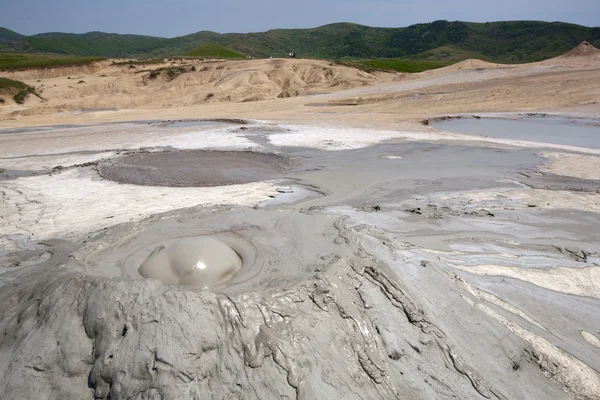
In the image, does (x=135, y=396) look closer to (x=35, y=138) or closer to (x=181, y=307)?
(x=181, y=307)

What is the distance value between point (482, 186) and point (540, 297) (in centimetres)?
371

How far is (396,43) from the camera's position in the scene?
333ft

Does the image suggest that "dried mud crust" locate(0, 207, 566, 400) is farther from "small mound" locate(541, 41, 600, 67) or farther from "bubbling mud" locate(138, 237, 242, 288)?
"small mound" locate(541, 41, 600, 67)

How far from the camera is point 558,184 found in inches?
312

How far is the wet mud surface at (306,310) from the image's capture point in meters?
2.88

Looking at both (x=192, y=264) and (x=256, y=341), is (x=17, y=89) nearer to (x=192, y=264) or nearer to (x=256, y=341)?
(x=192, y=264)

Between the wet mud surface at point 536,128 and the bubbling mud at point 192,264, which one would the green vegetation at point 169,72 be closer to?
the wet mud surface at point 536,128

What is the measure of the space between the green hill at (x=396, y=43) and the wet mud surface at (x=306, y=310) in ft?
254

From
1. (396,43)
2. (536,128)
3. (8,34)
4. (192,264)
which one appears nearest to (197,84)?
(536,128)

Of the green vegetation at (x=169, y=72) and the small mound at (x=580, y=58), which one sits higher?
the small mound at (x=580, y=58)

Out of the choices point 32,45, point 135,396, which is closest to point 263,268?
point 135,396

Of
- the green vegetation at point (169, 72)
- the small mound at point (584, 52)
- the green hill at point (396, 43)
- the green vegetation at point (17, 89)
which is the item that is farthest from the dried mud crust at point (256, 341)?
the green hill at point (396, 43)

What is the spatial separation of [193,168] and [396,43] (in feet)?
338

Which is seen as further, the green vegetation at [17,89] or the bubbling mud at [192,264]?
the green vegetation at [17,89]
